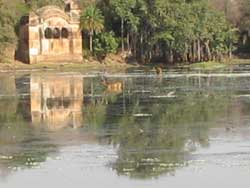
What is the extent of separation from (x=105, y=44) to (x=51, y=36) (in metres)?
6.23

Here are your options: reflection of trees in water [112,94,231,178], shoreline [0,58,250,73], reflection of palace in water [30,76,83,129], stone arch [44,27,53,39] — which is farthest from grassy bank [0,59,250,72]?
reflection of trees in water [112,94,231,178]

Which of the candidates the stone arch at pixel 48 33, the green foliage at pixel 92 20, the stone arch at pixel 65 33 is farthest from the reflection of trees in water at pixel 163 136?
the stone arch at pixel 48 33

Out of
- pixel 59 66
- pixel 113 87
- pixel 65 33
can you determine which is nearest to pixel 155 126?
pixel 113 87

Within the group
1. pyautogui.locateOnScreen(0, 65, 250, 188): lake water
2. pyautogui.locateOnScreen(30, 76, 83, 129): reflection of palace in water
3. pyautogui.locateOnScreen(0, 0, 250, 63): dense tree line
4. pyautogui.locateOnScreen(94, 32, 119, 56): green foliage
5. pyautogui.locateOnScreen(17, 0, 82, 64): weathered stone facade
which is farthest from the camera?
pyautogui.locateOnScreen(94, 32, 119, 56): green foliage

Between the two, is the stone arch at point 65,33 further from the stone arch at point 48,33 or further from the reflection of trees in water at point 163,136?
the reflection of trees in water at point 163,136

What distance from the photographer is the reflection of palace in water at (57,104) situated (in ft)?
89.2

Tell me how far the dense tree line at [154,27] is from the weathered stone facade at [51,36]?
1.31m

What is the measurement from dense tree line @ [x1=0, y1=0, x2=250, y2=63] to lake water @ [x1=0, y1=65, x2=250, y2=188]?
50.8 metres

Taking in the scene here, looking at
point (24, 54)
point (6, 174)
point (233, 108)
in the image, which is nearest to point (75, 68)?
point (24, 54)

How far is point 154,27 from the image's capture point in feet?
299

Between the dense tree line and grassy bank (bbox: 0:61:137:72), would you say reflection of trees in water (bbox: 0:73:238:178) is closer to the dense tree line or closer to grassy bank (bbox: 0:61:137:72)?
grassy bank (bbox: 0:61:137:72)

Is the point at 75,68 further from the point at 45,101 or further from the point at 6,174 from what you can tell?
the point at 6,174

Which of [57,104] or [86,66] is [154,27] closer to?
[86,66]

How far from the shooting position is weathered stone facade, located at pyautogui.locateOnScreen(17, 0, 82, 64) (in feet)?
289
